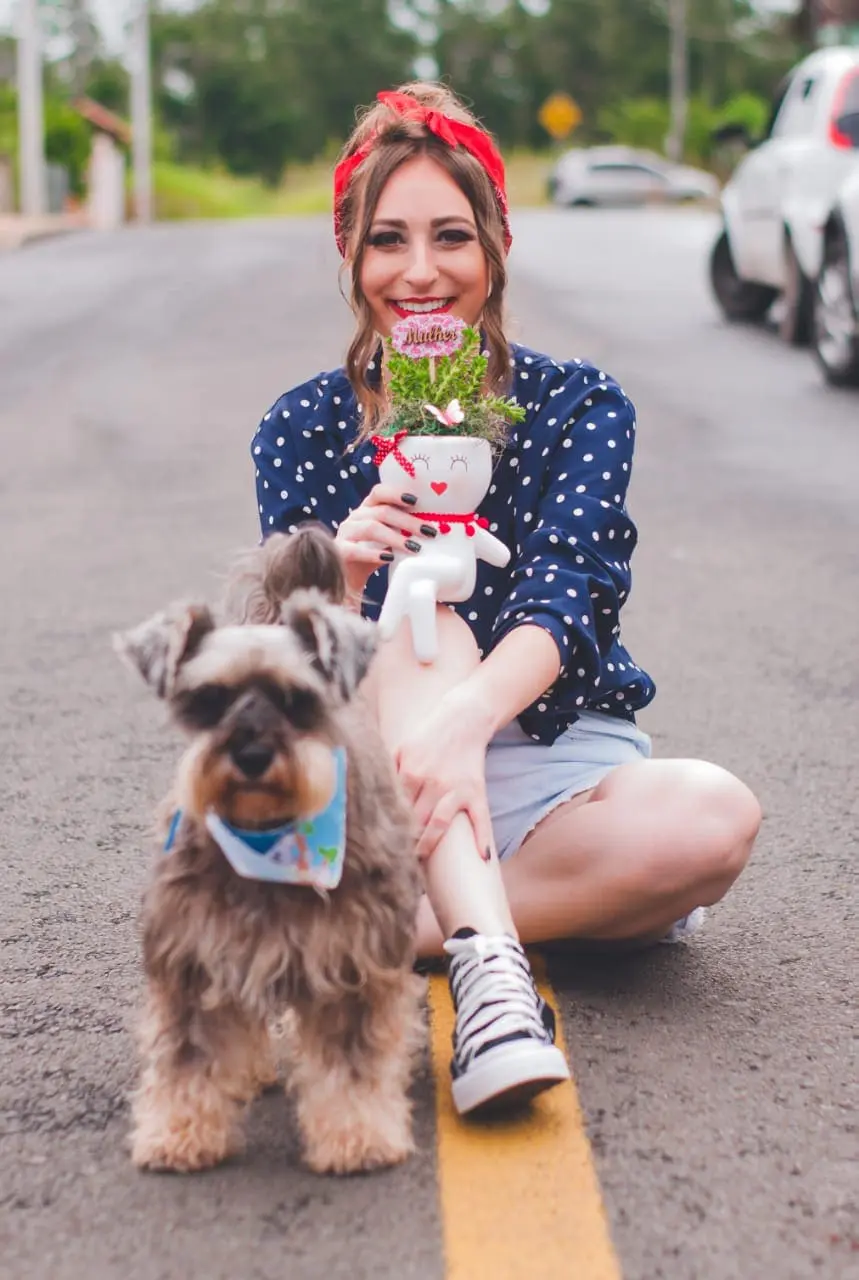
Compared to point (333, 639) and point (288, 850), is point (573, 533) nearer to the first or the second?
point (333, 639)

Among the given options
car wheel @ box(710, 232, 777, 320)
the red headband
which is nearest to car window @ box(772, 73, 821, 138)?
car wheel @ box(710, 232, 777, 320)

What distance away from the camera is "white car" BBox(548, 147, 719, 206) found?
5031 cm

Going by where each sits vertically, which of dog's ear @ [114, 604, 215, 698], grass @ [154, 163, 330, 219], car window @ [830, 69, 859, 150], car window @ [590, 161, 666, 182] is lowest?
grass @ [154, 163, 330, 219]

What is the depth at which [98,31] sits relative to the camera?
87.2 m

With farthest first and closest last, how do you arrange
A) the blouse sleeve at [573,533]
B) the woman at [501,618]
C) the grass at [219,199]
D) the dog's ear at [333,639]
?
the grass at [219,199] → the blouse sleeve at [573,533] → the woman at [501,618] → the dog's ear at [333,639]

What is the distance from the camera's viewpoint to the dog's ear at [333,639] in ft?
9.98

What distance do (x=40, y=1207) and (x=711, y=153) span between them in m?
62.8

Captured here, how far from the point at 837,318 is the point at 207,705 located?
35.9ft


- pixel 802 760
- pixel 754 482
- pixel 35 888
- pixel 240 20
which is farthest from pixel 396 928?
pixel 240 20

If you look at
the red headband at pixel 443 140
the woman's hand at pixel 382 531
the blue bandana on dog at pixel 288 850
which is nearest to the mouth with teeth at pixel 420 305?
the red headband at pixel 443 140

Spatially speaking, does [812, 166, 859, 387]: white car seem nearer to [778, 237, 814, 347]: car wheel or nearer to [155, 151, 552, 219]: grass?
[778, 237, 814, 347]: car wheel

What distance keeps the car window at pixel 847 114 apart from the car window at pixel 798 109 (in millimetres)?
345

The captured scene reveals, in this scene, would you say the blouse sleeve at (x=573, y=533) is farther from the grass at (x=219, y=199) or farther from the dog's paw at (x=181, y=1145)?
the grass at (x=219, y=199)

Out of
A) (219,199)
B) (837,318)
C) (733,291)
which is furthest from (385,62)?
(837,318)
